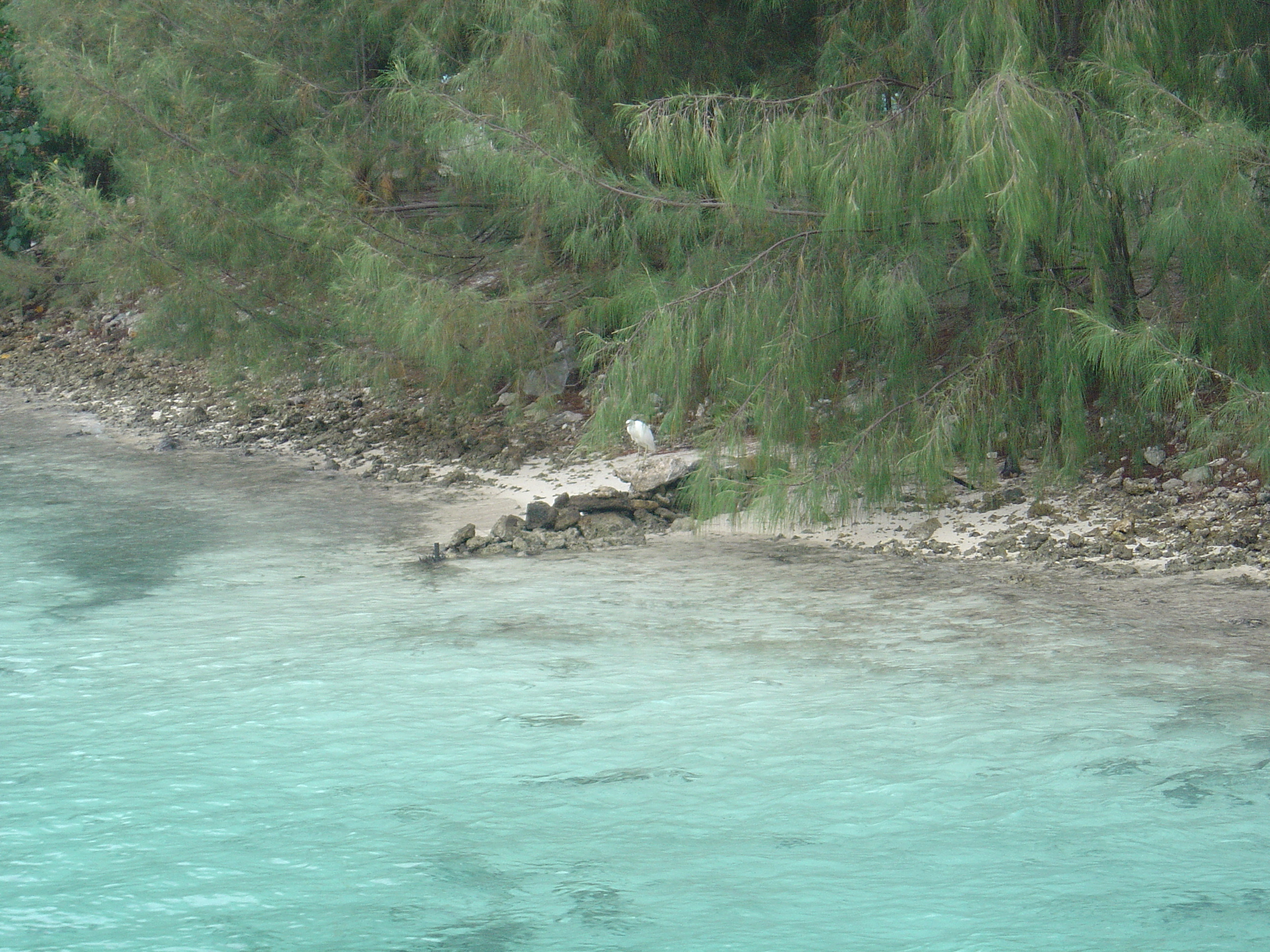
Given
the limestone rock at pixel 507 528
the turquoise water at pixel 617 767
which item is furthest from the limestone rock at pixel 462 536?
the turquoise water at pixel 617 767

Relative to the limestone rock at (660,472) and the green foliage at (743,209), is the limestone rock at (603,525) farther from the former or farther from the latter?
the green foliage at (743,209)

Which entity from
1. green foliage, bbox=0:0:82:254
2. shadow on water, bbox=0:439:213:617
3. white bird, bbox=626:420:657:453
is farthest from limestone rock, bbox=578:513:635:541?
green foliage, bbox=0:0:82:254

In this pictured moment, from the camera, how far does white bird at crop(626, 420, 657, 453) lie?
934 cm

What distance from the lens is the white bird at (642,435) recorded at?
9.34m

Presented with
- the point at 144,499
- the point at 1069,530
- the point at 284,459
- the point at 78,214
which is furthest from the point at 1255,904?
the point at 78,214

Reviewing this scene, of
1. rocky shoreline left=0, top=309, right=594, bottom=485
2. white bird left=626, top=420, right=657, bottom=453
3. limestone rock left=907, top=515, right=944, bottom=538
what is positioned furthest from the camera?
rocky shoreline left=0, top=309, right=594, bottom=485

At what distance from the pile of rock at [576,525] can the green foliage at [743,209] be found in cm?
51

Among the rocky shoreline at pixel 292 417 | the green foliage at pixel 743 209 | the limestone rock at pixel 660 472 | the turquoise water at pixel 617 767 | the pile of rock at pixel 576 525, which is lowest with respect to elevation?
the rocky shoreline at pixel 292 417

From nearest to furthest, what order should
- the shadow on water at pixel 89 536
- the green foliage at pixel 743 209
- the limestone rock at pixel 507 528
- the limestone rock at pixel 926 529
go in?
the green foliage at pixel 743 209 → the shadow on water at pixel 89 536 → the limestone rock at pixel 926 529 → the limestone rock at pixel 507 528

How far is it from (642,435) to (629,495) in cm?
124

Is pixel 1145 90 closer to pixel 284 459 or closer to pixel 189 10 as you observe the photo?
pixel 284 459

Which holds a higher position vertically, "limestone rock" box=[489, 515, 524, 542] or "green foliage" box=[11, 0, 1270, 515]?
"green foliage" box=[11, 0, 1270, 515]

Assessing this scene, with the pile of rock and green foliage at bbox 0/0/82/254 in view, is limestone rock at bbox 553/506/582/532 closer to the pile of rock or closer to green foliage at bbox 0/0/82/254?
the pile of rock

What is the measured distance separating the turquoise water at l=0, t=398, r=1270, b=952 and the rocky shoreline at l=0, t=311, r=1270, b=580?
62cm
